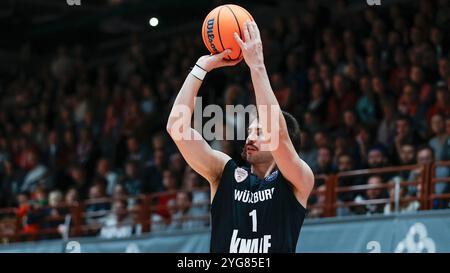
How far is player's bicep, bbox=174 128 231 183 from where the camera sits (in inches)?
249

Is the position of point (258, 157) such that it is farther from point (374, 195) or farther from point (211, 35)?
point (374, 195)

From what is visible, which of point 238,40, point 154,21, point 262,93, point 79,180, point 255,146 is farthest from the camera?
point 154,21

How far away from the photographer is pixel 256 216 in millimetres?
6102

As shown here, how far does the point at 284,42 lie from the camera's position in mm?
16844

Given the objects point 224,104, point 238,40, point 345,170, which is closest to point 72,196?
point 224,104

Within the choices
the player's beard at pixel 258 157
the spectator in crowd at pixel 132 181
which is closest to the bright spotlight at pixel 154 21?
the spectator in crowd at pixel 132 181

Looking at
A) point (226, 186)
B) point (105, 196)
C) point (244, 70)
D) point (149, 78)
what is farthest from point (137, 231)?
point (226, 186)

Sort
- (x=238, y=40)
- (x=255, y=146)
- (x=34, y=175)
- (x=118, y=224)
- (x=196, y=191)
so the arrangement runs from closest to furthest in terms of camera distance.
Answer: (x=238, y=40) → (x=255, y=146) → (x=196, y=191) → (x=118, y=224) → (x=34, y=175)

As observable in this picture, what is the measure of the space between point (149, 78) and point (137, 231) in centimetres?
510

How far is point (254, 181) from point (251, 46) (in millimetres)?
935

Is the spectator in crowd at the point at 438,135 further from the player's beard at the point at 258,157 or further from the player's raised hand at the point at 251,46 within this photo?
the player's raised hand at the point at 251,46

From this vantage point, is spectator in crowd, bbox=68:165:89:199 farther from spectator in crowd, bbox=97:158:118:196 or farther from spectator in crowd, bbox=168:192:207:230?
spectator in crowd, bbox=168:192:207:230

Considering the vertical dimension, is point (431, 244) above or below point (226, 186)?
below
